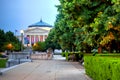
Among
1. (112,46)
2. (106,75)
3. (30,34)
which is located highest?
(30,34)

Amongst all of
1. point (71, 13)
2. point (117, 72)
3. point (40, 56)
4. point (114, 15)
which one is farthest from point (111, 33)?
point (40, 56)

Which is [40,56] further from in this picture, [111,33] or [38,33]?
[38,33]

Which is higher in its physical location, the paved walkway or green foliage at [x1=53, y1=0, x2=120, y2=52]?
green foliage at [x1=53, y1=0, x2=120, y2=52]

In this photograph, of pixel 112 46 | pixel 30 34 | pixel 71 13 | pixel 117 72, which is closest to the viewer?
pixel 117 72

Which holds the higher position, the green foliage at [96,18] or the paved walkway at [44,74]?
the green foliage at [96,18]

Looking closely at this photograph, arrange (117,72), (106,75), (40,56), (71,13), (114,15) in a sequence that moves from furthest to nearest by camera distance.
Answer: (40,56)
(71,13)
(114,15)
(106,75)
(117,72)

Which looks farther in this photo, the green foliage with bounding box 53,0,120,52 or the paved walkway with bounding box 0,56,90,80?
the paved walkway with bounding box 0,56,90,80

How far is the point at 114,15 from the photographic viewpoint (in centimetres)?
2086

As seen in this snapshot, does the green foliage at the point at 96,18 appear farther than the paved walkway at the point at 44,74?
No

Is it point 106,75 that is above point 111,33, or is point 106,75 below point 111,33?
below

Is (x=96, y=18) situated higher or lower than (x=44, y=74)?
higher

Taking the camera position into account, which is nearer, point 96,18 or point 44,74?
point 96,18

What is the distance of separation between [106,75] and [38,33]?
172 meters

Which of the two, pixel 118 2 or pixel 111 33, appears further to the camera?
pixel 111 33
